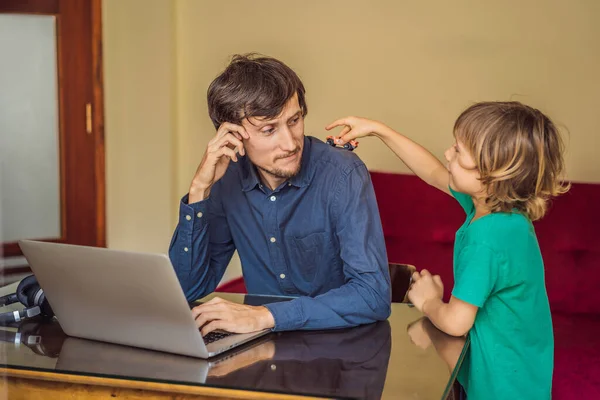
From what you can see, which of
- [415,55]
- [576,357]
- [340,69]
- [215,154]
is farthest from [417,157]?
[340,69]

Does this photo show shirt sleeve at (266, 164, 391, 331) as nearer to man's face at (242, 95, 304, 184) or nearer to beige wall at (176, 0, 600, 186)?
man's face at (242, 95, 304, 184)

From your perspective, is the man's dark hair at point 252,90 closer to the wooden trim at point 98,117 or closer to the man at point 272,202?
the man at point 272,202

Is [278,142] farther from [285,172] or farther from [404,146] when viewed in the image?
[404,146]

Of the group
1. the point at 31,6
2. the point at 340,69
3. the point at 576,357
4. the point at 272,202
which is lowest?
the point at 576,357

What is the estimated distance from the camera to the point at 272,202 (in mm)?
2055

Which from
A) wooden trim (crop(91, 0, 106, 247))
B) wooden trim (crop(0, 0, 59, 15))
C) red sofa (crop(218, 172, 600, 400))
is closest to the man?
red sofa (crop(218, 172, 600, 400))

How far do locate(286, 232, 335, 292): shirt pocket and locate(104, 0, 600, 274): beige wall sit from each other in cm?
157

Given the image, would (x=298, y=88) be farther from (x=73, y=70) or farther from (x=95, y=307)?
Answer: (x=73, y=70)

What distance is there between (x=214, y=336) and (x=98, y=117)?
2704 mm

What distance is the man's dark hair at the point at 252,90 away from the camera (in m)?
1.97

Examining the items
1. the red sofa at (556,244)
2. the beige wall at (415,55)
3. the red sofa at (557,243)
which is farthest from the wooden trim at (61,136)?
the red sofa at (557,243)

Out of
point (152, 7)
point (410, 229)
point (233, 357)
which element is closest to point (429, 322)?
point (233, 357)

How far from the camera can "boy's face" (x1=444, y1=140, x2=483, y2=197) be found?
1.76m

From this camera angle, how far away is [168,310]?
144 cm
